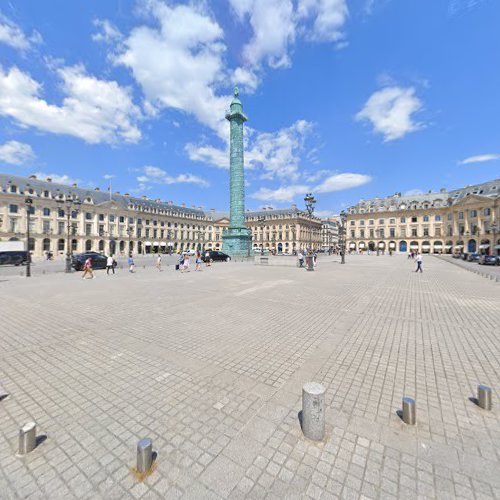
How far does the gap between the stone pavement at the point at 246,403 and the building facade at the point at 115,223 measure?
27158 mm

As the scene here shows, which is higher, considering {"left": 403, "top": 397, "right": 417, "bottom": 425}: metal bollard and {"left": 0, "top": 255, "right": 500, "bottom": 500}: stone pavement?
{"left": 403, "top": 397, "right": 417, "bottom": 425}: metal bollard

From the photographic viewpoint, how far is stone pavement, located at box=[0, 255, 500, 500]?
2.54 m

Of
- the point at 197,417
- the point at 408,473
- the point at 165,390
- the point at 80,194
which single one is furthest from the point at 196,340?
the point at 80,194

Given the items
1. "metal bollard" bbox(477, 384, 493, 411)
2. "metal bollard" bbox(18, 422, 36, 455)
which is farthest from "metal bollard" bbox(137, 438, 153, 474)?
"metal bollard" bbox(477, 384, 493, 411)

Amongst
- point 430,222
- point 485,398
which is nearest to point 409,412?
point 485,398

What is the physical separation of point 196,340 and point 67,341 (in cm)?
316

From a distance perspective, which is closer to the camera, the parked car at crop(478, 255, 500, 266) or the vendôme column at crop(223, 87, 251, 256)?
the parked car at crop(478, 255, 500, 266)

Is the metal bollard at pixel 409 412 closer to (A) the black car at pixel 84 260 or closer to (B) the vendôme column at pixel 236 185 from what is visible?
(A) the black car at pixel 84 260

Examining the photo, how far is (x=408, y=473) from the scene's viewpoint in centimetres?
262

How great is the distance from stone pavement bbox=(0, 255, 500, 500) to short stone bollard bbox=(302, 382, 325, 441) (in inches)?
5.6

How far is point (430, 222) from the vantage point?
7581cm

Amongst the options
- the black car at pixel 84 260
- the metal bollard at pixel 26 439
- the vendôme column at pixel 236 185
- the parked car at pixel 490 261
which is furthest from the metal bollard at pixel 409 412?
the parked car at pixel 490 261

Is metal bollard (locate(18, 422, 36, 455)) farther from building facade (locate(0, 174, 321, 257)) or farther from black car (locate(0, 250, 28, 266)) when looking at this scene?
black car (locate(0, 250, 28, 266))

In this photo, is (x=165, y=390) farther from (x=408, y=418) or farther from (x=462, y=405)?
(x=462, y=405)
